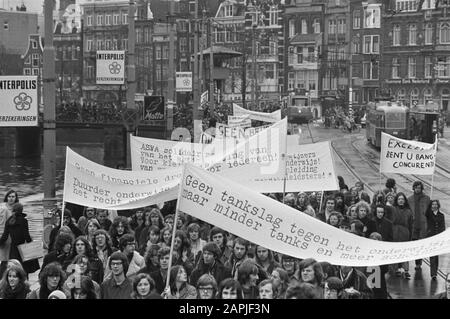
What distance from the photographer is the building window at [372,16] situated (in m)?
86.9

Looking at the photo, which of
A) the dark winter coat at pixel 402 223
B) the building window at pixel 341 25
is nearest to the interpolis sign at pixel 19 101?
the dark winter coat at pixel 402 223

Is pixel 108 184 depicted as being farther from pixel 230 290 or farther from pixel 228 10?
pixel 228 10

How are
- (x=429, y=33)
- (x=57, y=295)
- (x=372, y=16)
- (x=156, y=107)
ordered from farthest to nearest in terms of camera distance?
(x=372, y=16), (x=429, y=33), (x=156, y=107), (x=57, y=295)

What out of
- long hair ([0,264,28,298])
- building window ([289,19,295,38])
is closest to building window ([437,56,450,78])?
building window ([289,19,295,38])

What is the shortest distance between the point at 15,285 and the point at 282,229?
97.4 inches

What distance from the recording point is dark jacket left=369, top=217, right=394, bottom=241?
12.8 metres

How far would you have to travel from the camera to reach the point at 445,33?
82.6 meters

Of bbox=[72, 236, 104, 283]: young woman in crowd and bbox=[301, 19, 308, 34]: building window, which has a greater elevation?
bbox=[301, 19, 308, 34]: building window

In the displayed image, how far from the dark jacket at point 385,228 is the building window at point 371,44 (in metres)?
75.4

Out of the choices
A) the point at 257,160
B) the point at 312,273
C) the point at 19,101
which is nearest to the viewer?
the point at 312,273

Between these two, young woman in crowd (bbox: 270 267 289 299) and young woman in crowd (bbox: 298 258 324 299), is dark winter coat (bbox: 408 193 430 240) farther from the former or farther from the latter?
young woman in crowd (bbox: 298 258 324 299)

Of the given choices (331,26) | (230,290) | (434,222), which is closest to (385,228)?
(434,222)

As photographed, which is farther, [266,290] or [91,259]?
[91,259]
